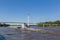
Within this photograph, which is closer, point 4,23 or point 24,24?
point 24,24

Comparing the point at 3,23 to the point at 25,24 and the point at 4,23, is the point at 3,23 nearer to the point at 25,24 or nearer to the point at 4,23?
the point at 4,23

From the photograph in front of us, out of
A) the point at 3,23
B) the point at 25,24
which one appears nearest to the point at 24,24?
the point at 25,24

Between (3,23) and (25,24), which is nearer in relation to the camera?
(25,24)

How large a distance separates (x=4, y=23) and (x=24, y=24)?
1174 centimetres

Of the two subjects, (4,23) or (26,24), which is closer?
(26,24)

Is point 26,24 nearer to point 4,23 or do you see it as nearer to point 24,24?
point 24,24

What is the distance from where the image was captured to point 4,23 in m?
66.9

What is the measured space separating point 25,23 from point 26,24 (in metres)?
1.06

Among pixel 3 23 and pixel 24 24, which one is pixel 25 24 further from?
pixel 3 23

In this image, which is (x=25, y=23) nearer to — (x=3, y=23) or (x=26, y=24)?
(x=26, y=24)

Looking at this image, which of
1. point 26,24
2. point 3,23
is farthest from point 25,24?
point 3,23

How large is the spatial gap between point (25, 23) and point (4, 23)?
35.9 feet

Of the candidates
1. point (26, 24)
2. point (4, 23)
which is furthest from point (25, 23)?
point (4, 23)

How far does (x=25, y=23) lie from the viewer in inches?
2489
